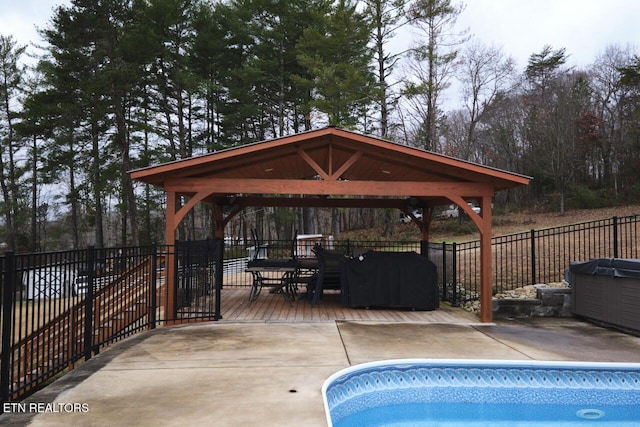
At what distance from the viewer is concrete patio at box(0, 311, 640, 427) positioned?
3352mm

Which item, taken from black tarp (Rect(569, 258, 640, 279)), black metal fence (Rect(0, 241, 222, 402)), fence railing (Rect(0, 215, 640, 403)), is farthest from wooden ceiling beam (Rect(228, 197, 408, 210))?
black tarp (Rect(569, 258, 640, 279))

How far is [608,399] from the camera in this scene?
179 inches

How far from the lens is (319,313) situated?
25.8 ft

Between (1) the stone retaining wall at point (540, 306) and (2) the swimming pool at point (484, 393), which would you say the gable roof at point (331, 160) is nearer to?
(1) the stone retaining wall at point (540, 306)

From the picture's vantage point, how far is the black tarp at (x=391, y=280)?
798cm

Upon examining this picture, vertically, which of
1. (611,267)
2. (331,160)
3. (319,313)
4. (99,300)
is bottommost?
(319,313)

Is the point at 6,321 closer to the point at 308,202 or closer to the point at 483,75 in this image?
the point at 308,202

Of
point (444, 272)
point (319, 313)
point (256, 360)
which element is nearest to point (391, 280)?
point (319, 313)

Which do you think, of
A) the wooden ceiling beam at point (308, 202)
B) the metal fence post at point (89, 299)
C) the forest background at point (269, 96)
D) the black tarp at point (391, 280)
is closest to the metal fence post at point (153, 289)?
the metal fence post at point (89, 299)

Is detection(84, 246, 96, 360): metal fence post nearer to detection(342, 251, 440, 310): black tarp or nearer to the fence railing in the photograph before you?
the fence railing

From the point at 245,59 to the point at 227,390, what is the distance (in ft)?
71.8

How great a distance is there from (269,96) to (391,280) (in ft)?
57.2

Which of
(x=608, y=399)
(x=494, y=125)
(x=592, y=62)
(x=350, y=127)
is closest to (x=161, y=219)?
(x=350, y=127)

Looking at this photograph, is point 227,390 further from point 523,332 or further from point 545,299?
point 545,299
